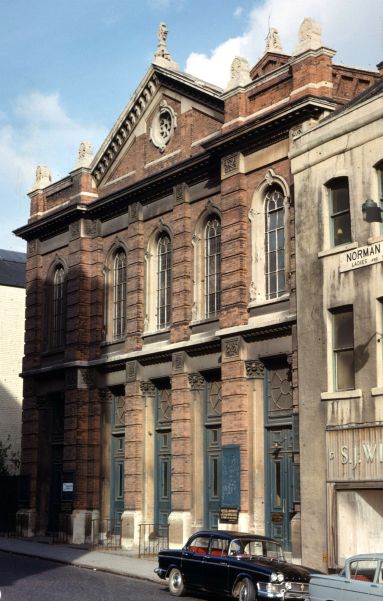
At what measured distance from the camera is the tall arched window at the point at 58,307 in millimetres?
37969


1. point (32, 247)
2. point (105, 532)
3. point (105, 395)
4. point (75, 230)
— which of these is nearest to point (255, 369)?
point (105, 395)

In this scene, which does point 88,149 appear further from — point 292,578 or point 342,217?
point 292,578

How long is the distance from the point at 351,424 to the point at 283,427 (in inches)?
174

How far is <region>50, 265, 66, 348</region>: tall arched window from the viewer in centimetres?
3797

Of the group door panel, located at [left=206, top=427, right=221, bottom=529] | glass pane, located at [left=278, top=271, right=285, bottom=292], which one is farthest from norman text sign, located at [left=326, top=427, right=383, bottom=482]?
door panel, located at [left=206, top=427, right=221, bottom=529]

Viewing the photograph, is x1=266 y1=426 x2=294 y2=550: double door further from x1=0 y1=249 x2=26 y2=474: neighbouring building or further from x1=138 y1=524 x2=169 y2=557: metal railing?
x1=0 y1=249 x2=26 y2=474: neighbouring building

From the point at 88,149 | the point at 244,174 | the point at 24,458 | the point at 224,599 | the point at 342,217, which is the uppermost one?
the point at 88,149

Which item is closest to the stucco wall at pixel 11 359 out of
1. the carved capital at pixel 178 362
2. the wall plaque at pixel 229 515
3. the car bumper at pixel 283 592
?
the carved capital at pixel 178 362

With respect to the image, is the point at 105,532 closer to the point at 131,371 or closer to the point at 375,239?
the point at 131,371

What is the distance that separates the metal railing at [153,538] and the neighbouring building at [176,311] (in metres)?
0.29

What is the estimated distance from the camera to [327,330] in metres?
23.9

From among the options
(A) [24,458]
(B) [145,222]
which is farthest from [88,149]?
(A) [24,458]

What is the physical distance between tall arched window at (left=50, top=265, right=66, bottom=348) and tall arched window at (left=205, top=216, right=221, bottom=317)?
8809mm

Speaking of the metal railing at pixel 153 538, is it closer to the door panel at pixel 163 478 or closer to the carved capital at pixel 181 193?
the door panel at pixel 163 478
